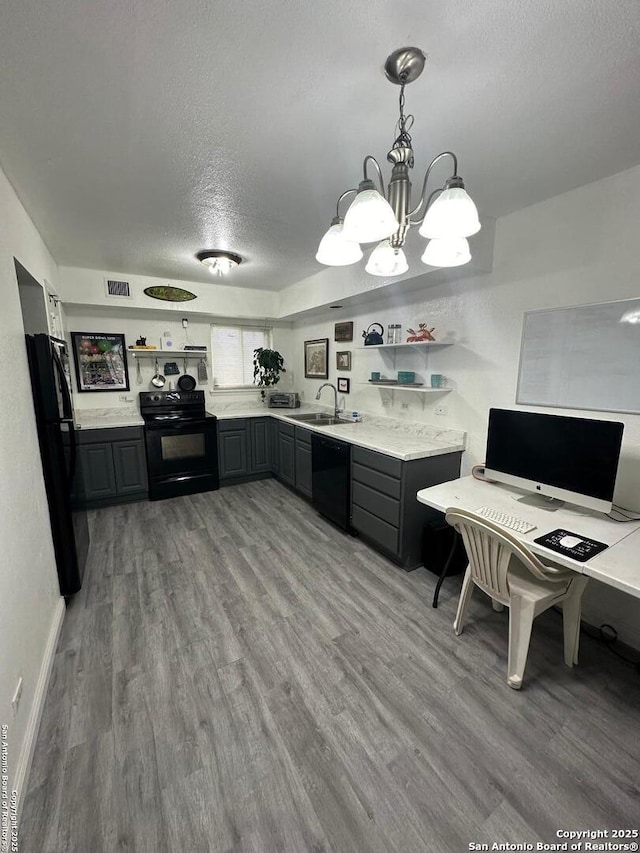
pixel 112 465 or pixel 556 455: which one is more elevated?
pixel 556 455

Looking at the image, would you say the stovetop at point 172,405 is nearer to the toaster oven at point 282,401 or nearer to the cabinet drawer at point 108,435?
the cabinet drawer at point 108,435

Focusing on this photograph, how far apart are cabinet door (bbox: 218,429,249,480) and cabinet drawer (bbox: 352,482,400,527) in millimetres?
1912

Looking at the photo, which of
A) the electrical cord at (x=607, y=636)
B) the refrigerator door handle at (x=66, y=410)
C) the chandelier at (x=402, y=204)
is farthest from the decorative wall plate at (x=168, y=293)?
the electrical cord at (x=607, y=636)

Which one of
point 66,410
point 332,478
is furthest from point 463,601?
point 66,410

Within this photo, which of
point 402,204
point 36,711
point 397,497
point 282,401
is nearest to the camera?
point 402,204

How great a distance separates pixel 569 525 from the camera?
1771 millimetres

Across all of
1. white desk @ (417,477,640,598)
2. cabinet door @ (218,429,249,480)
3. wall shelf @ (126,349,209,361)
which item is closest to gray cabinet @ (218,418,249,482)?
cabinet door @ (218,429,249,480)

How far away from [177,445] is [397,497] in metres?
2.67

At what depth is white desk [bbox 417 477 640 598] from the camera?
137cm

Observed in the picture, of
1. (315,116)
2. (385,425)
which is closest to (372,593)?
(385,425)

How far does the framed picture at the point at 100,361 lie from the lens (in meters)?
3.96

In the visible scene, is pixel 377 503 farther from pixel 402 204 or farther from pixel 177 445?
pixel 177 445

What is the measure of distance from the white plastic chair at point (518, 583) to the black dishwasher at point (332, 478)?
134cm

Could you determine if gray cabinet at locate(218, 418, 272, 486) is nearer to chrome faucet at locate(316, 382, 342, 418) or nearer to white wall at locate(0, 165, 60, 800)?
chrome faucet at locate(316, 382, 342, 418)
